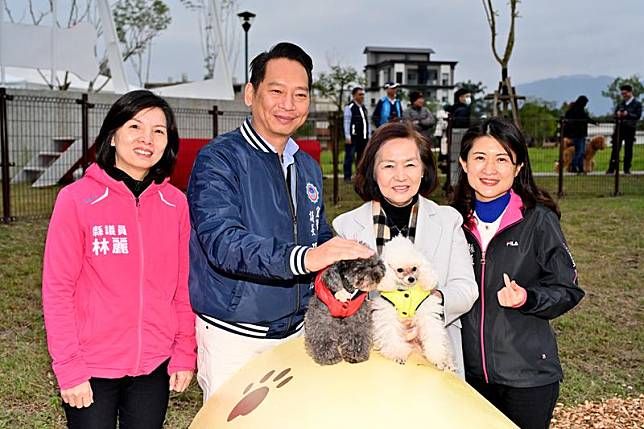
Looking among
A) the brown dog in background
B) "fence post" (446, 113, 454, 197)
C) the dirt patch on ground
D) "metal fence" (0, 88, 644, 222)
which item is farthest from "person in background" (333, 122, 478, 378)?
the brown dog in background

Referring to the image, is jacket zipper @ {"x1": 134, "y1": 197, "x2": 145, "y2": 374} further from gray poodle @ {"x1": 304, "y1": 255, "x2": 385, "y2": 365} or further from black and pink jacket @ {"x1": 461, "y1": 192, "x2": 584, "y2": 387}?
black and pink jacket @ {"x1": 461, "y1": 192, "x2": 584, "y2": 387}

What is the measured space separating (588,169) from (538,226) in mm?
16950

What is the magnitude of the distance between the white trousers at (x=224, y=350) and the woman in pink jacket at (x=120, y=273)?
0.52ft

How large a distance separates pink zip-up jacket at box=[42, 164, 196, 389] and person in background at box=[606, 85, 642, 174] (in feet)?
47.4

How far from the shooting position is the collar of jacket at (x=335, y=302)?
92.0 inches

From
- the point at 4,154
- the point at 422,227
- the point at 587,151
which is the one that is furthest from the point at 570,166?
the point at 422,227

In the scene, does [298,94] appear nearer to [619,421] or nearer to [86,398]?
[86,398]

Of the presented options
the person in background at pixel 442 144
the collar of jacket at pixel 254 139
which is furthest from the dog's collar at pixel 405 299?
the person in background at pixel 442 144

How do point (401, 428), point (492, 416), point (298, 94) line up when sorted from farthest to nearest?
point (298, 94)
point (492, 416)
point (401, 428)

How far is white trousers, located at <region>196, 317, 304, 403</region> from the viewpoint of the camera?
2.84 metres

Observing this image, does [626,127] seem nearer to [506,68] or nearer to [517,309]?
[506,68]

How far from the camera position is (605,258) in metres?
9.45

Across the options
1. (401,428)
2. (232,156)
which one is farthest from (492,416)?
(232,156)

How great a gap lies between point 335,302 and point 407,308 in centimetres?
37
